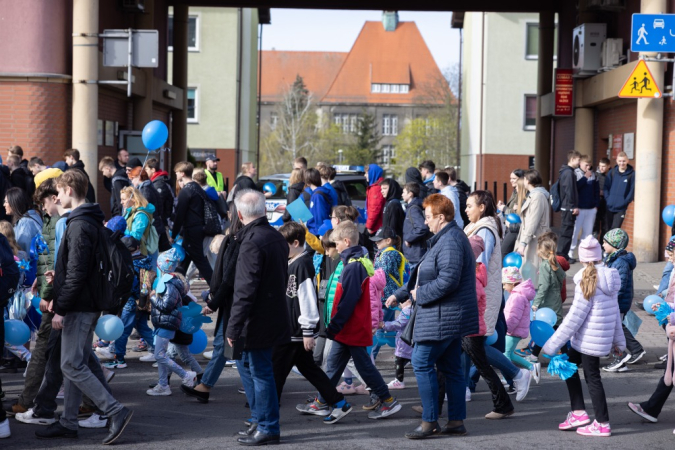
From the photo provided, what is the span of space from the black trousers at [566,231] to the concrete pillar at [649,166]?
5.20 ft

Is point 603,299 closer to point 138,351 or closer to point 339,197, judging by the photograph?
point 138,351

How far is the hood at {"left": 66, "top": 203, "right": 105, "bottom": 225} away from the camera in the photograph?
6.54 m

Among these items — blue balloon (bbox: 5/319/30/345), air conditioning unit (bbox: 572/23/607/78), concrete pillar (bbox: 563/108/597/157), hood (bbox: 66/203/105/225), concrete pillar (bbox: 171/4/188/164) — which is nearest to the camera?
hood (bbox: 66/203/105/225)

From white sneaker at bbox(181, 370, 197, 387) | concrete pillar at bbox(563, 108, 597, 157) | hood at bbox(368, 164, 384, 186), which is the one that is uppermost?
concrete pillar at bbox(563, 108, 597, 157)

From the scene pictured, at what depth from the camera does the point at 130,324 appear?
9188mm

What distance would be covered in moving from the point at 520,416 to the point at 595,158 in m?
16.2

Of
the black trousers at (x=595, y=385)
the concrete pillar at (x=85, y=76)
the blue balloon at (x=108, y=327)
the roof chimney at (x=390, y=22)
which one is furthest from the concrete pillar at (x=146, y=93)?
the roof chimney at (x=390, y=22)

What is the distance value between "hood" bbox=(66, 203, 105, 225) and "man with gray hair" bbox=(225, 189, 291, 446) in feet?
3.33

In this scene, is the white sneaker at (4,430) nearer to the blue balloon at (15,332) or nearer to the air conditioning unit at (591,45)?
the blue balloon at (15,332)

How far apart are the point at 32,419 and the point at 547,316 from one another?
466cm

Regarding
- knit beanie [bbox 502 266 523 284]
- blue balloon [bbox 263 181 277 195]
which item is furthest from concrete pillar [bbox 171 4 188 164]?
knit beanie [bbox 502 266 523 284]

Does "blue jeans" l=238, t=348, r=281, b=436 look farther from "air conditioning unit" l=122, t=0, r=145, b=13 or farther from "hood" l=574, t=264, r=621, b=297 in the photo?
"air conditioning unit" l=122, t=0, r=145, b=13

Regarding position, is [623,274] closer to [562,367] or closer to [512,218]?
[562,367]

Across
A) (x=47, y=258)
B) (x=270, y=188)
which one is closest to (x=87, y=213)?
(x=47, y=258)
